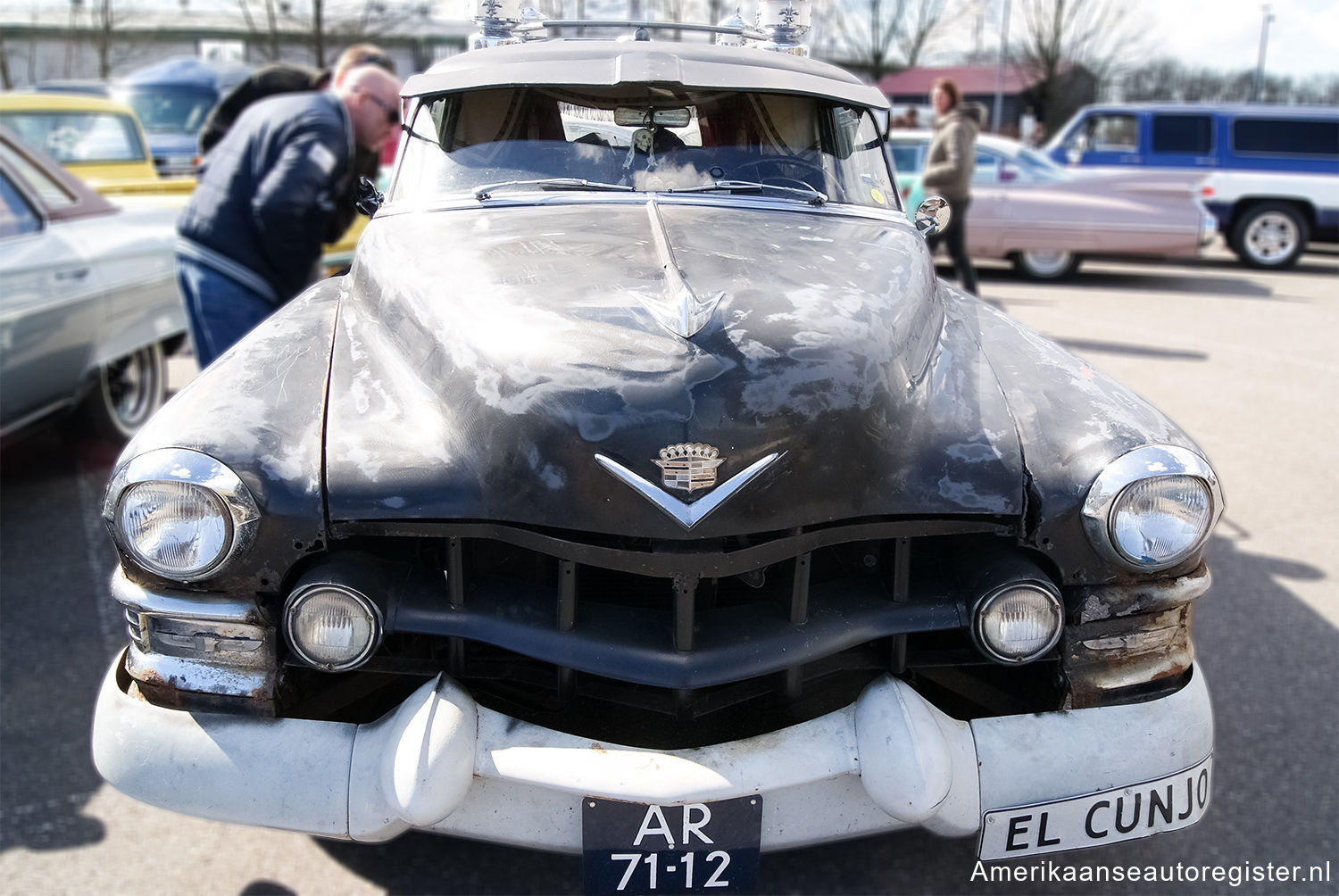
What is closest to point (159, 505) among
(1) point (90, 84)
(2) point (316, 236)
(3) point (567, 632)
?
(3) point (567, 632)

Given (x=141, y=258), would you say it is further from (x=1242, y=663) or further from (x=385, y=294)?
(x=1242, y=663)

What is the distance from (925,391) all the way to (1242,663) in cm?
208

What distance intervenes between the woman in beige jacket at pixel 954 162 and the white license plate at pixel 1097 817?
704 cm

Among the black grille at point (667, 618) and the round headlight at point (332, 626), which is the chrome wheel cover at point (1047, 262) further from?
the round headlight at point (332, 626)

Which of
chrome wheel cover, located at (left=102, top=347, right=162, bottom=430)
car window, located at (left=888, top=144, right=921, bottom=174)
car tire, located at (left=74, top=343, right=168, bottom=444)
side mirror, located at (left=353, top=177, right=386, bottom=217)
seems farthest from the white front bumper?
car window, located at (left=888, top=144, right=921, bottom=174)

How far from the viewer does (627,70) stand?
316 cm

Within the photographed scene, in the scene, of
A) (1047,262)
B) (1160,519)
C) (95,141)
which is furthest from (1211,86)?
(1160,519)

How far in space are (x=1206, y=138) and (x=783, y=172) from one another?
13027 mm

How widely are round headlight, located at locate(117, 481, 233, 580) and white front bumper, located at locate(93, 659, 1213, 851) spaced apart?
0.36m

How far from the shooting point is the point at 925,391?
234cm

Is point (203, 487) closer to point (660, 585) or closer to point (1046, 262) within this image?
point (660, 585)

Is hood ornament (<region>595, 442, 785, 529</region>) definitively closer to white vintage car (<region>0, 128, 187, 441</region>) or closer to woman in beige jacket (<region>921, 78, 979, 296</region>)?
white vintage car (<region>0, 128, 187, 441</region>)

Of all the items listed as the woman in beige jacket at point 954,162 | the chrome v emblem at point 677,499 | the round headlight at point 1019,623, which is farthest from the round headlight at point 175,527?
the woman in beige jacket at point 954,162

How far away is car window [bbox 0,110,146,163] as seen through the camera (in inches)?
305
